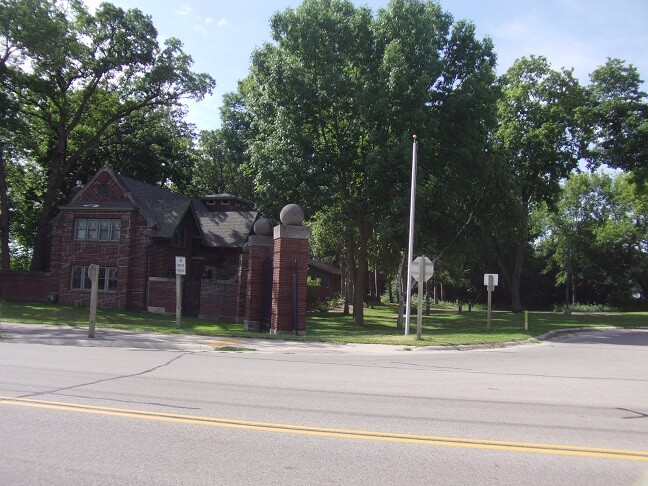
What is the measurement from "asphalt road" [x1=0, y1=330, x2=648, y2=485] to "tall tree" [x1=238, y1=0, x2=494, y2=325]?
592 inches

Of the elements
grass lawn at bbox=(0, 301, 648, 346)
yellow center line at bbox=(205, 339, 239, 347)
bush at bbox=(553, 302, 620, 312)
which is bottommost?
yellow center line at bbox=(205, 339, 239, 347)

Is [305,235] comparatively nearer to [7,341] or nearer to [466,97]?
[7,341]

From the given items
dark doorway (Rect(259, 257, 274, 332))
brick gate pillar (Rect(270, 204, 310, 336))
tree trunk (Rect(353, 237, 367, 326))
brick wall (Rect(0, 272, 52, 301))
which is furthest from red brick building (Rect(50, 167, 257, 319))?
brick gate pillar (Rect(270, 204, 310, 336))

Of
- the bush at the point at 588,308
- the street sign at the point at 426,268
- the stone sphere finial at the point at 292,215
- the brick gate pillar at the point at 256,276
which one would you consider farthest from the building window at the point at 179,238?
the bush at the point at 588,308

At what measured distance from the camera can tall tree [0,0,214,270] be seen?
3447 centimetres

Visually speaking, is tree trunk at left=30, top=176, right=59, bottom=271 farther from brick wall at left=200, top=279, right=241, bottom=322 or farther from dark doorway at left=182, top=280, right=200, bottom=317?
brick wall at left=200, top=279, right=241, bottom=322

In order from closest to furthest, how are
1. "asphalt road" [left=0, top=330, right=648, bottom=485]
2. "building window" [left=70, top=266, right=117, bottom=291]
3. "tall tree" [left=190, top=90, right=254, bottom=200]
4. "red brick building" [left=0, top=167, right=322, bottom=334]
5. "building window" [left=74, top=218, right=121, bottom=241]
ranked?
"asphalt road" [left=0, top=330, right=648, bottom=485] < "red brick building" [left=0, top=167, right=322, bottom=334] < "building window" [left=70, top=266, right=117, bottom=291] < "building window" [left=74, top=218, right=121, bottom=241] < "tall tree" [left=190, top=90, right=254, bottom=200]

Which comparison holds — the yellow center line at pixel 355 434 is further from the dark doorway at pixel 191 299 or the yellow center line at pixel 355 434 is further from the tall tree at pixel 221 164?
the tall tree at pixel 221 164

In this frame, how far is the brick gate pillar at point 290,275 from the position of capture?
19.8m

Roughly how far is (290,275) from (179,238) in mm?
16450

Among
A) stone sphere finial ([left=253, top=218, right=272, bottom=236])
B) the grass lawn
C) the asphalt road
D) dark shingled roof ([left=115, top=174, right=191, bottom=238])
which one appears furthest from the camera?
dark shingled roof ([left=115, top=174, right=191, bottom=238])

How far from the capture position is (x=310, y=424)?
6887mm

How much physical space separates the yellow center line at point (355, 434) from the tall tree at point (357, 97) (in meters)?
18.8

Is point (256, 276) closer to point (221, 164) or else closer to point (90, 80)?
point (90, 80)
